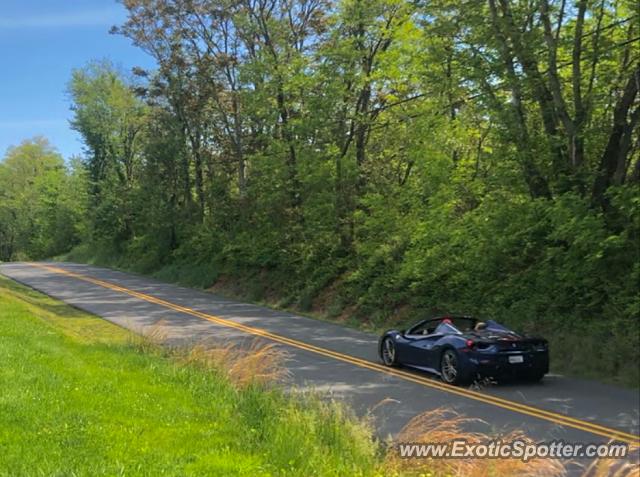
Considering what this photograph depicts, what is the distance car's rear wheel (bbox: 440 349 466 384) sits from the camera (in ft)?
34.9

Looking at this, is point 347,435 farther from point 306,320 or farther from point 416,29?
point 416,29

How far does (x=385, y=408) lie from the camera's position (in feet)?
30.0

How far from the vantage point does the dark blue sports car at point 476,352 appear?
1047 centimetres

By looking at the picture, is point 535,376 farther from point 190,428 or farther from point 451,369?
point 190,428

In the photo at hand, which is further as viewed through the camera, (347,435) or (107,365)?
(107,365)

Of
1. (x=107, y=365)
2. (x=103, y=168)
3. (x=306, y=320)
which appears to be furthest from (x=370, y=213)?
(x=103, y=168)

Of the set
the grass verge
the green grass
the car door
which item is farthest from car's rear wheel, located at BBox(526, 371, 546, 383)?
the green grass

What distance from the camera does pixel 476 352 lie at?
415 inches

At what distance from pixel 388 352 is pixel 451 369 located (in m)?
2.17

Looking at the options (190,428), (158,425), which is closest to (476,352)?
(190,428)

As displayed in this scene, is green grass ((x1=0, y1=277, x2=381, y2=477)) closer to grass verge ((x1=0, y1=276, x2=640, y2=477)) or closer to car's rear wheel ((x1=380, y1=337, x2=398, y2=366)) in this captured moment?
grass verge ((x1=0, y1=276, x2=640, y2=477))

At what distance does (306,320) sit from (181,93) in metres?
23.1

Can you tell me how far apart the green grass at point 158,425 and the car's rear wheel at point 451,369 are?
144 inches

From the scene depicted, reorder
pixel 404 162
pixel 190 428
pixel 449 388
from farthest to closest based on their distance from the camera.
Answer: pixel 404 162
pixel 449 388
pixel 190 428
